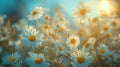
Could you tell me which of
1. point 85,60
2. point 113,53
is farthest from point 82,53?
point 113,53

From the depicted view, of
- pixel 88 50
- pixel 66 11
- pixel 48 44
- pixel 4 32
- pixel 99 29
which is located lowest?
pixel 88 50

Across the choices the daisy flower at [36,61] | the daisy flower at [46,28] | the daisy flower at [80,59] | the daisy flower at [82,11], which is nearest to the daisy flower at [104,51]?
the daisy flower at [80,59]

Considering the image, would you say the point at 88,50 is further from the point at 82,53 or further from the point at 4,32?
the point at 4,32

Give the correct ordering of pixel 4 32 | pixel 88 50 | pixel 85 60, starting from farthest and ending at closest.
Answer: pixel 4 32 < pixel 88 50 < pixel 85 60

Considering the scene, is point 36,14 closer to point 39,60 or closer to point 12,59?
point 12,59

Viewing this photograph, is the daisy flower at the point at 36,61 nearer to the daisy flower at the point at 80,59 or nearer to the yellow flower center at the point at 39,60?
the yellow flower center at the point at 39,60

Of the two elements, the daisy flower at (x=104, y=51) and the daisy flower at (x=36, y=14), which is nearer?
the daisy flower at (x=104, y=51)

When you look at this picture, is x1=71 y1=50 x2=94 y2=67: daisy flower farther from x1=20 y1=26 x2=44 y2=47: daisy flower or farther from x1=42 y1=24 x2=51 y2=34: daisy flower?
x1=42 y1=24 x2=51 y2=34: daisy flower

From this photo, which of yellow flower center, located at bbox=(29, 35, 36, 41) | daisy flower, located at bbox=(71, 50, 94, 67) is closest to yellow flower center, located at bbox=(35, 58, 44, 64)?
daisy flower, located at bbox=(71, 50, 94, 67)
